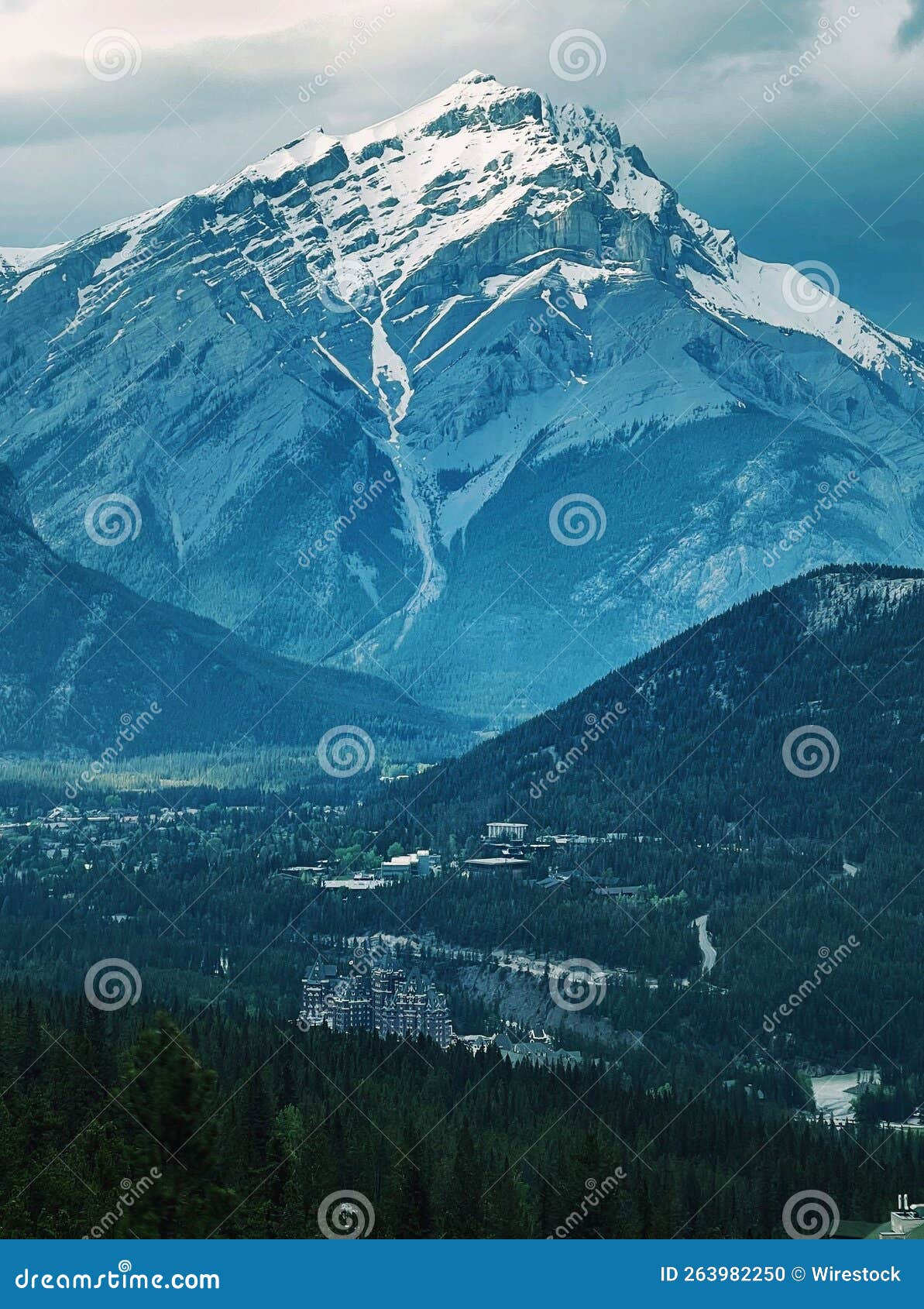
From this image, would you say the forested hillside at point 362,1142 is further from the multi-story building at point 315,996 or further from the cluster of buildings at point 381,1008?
the multi-story building at point 315,996

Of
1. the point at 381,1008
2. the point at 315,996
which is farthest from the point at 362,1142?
the point at 315,996

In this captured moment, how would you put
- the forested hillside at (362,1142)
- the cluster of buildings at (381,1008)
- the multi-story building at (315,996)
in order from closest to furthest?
the forested hillside at (362,1142) → the cluster of buildings at (381,1008) → the multi-story building at (315,996)

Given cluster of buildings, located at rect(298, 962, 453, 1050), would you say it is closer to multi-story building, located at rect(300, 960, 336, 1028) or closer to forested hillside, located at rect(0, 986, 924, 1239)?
multi-story building, located at rect(300, 960, 336, 1028)

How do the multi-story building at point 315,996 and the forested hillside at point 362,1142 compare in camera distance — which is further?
the multi-story building at point 315,996

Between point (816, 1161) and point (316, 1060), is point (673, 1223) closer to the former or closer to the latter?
point (816, 1161)

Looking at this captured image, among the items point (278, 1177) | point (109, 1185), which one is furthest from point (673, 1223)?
point (109, 1185)

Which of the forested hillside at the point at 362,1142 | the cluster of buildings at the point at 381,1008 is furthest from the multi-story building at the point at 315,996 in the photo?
the forested hillside at the point at 362,1142

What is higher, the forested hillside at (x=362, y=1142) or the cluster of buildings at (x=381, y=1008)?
the cluster of buildings at (x=381, y=1008)

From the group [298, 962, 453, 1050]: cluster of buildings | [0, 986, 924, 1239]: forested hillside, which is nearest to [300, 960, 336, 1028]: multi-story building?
[298, 962, 453, 1050]: cluster of buildings
